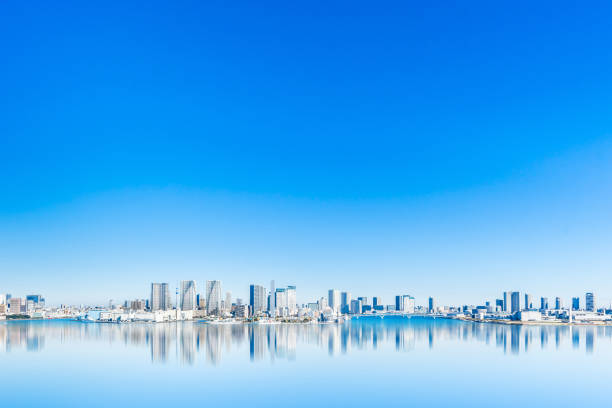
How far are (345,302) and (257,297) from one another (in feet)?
98.5

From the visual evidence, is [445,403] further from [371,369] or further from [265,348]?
[265,348]

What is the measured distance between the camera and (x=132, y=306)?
73.5 metres

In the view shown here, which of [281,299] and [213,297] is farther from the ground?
[281,299]

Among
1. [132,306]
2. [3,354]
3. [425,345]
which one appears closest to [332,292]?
[132,306]

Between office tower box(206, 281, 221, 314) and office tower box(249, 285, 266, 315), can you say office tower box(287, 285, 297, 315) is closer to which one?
office tower box(249, 285, 266, 315)

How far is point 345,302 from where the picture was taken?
315 ft

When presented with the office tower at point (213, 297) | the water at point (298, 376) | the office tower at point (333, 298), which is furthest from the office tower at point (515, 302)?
the water at point (298, 376)

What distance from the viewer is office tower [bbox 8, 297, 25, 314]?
67188mm

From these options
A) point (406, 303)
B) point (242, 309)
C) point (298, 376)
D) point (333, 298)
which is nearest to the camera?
point (298, 376)

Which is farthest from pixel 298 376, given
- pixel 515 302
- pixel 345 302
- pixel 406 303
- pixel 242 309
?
pixel 406 303

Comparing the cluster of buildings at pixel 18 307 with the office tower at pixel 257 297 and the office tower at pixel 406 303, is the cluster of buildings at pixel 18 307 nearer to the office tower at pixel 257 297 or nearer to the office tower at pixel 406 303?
the office tower at pixel 257 297

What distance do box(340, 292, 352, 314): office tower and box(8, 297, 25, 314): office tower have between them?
54096mm

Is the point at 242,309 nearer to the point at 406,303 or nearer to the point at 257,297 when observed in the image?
the point at 257,297

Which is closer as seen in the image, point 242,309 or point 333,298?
point 242,309
